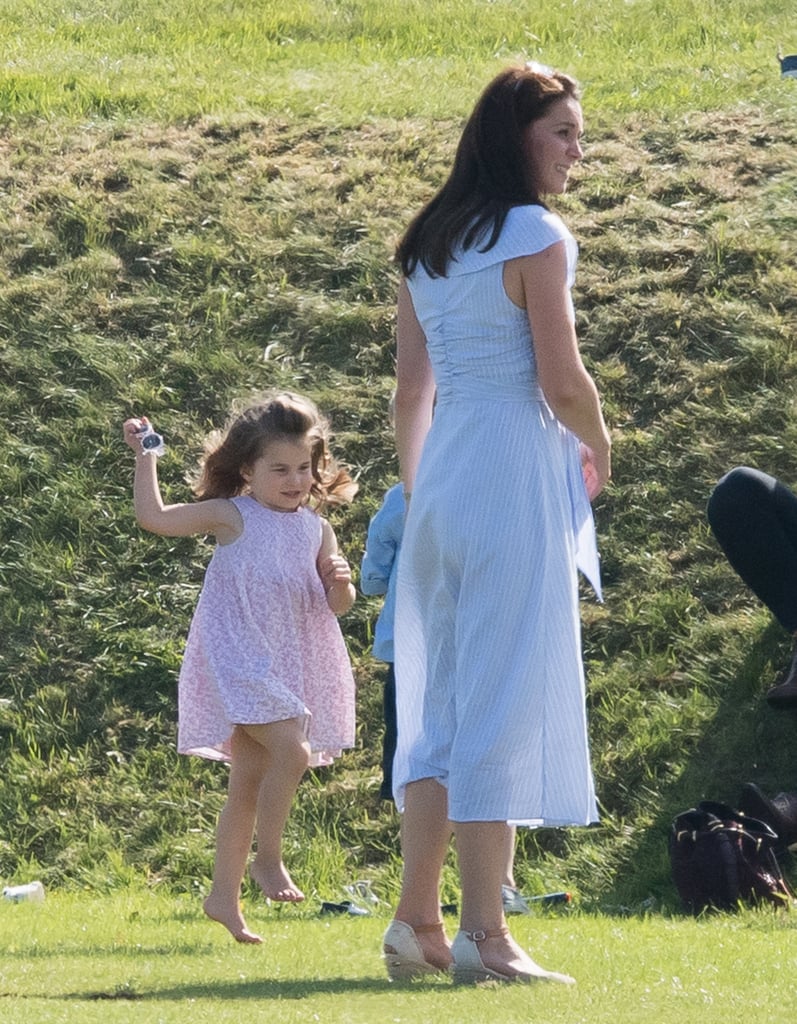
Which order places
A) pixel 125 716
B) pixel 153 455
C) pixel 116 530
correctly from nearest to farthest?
pixel 153 455 → pixel 125 716 → pixel 116 530

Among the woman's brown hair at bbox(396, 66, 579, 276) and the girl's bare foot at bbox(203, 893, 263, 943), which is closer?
the woman's brown hair at bbox(396, 66, 579, 276)

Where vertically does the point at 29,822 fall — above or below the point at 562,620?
below

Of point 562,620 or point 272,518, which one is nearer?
point 562,620

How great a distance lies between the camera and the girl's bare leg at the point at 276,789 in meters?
5.19

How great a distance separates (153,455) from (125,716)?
269cm

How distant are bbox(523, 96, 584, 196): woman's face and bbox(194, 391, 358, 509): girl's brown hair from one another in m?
1.35

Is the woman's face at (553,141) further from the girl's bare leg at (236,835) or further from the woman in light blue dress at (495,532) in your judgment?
the girl's bare leg at (236,835)

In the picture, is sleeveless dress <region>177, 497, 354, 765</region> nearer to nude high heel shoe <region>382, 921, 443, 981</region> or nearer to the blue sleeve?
the blue sleeve

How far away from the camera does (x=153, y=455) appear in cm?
515

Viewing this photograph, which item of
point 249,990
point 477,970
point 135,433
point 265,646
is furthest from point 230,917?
point 135,433

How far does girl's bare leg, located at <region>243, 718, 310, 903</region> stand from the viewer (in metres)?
5.19

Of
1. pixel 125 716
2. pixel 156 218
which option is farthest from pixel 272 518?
pixel 156 218

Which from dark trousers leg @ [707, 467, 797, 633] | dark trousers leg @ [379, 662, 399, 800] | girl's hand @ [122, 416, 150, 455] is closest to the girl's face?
girl's hand @ [122, 416, 150, 455]

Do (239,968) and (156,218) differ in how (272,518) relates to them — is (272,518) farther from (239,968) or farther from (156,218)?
(156,218)
